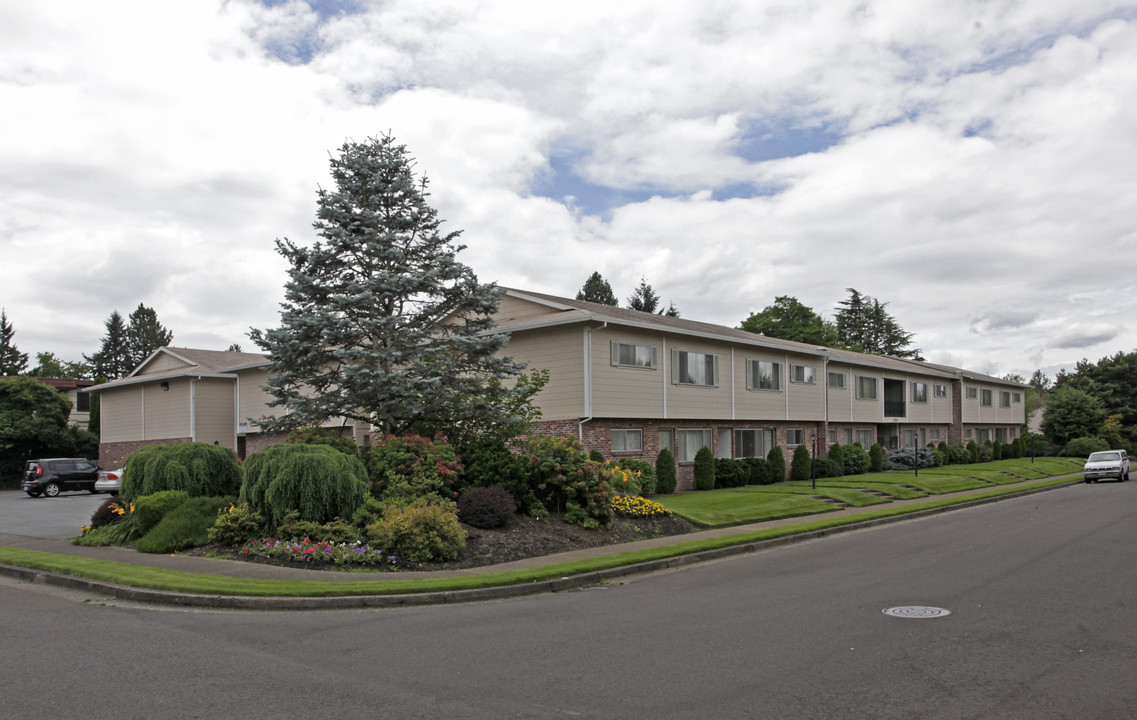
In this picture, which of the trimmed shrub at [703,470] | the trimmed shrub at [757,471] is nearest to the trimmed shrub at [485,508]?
the trimmed shrub at [703,470]

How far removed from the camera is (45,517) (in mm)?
22984

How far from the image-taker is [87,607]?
1051 centimetres

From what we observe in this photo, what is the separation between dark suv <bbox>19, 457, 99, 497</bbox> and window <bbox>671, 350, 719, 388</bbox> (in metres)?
26.1

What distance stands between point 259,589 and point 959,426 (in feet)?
177

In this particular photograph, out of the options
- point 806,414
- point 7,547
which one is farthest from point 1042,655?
point 806,414

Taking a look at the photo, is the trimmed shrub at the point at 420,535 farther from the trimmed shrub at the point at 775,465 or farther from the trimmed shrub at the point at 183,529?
the trimmed shrub at the point at 775,465

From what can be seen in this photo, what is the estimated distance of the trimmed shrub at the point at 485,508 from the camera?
615 inches

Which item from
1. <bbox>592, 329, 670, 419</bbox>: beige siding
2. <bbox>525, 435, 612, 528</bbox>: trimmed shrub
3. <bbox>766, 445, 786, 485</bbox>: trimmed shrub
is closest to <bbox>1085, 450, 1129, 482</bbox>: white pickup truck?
<bbox>766, 445, 786, 485</bbox>: trimmed shrub

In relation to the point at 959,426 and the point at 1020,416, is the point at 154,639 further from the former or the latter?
the point at 1020,416

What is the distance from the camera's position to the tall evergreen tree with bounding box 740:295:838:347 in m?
71.8

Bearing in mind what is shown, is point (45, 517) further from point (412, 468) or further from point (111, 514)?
point (412, 468)

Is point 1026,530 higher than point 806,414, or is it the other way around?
point 806,414

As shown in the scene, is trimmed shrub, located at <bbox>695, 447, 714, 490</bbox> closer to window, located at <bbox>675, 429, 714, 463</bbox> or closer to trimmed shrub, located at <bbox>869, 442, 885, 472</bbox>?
window, located at <bbox>675, 429, 714, 463</bbox>

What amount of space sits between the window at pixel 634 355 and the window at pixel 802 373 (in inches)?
414
